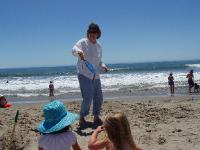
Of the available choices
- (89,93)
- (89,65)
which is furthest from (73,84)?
(89,65)

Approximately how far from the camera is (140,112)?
801 centimetres

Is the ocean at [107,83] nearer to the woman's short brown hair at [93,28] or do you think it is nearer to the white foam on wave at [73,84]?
the white foam on wave at [73,84]

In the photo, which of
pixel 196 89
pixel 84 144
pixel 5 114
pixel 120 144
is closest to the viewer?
pixel 120 144

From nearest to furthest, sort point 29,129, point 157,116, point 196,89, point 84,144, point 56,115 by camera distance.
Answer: point 56,115, point 84,144, point 29,129, point 157,116, point 196,89

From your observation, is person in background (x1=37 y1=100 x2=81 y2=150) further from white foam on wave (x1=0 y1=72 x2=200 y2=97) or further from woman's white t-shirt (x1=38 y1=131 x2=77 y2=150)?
white foam on wave (x1=0 y1=72 x2=200 y2=97)

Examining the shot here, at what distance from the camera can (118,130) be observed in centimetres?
363

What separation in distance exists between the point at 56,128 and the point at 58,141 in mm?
165

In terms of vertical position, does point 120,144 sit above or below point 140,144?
above

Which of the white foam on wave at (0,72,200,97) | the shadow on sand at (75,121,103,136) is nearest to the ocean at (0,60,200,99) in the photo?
the white foam on wave at (0,72,200,97)

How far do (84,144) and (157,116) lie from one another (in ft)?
6.41

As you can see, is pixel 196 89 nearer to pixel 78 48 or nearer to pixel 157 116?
pixel 157 116

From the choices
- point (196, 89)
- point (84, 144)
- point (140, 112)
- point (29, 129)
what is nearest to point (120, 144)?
point (84, 144)

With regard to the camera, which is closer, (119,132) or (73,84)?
(119,132)

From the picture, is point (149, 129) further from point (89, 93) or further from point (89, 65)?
point (89, 65)
